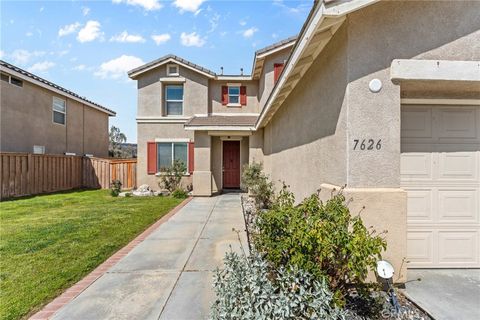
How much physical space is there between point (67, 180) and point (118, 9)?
41.4ft

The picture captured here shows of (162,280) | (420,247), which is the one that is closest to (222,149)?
(162,280)

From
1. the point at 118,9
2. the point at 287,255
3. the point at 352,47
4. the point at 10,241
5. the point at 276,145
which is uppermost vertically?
the point at 118,9

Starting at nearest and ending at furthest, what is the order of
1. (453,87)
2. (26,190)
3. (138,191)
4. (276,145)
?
(453,87)
(276,145)
(26,190)
(138,191)

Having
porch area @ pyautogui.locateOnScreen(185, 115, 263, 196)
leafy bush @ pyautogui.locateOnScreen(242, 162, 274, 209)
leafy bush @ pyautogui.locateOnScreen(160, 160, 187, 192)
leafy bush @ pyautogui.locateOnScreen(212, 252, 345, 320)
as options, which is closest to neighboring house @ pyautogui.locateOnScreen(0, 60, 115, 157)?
leafy bush @ pyautogui.locateOnScreen(160, 160, 187, 192)

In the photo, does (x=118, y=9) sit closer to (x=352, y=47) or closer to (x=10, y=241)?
(x=10, y=241)

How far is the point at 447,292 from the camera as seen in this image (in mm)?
3996

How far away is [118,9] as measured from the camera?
9.87 meters

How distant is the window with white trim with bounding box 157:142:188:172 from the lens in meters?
16.7

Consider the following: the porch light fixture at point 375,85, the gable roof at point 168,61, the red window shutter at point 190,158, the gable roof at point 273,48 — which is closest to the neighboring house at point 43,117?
the gable roof at point 168,61

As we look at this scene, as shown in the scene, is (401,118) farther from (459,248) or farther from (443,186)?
(459,248)

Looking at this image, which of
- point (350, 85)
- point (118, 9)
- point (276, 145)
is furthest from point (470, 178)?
point (118, 9)

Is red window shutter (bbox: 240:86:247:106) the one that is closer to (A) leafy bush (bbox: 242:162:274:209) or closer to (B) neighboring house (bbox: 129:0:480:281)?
(A) leafy bush (bbox: 242:162:274:209)

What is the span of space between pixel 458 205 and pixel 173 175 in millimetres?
13227

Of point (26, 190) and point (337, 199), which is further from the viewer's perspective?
point (26, 190)
